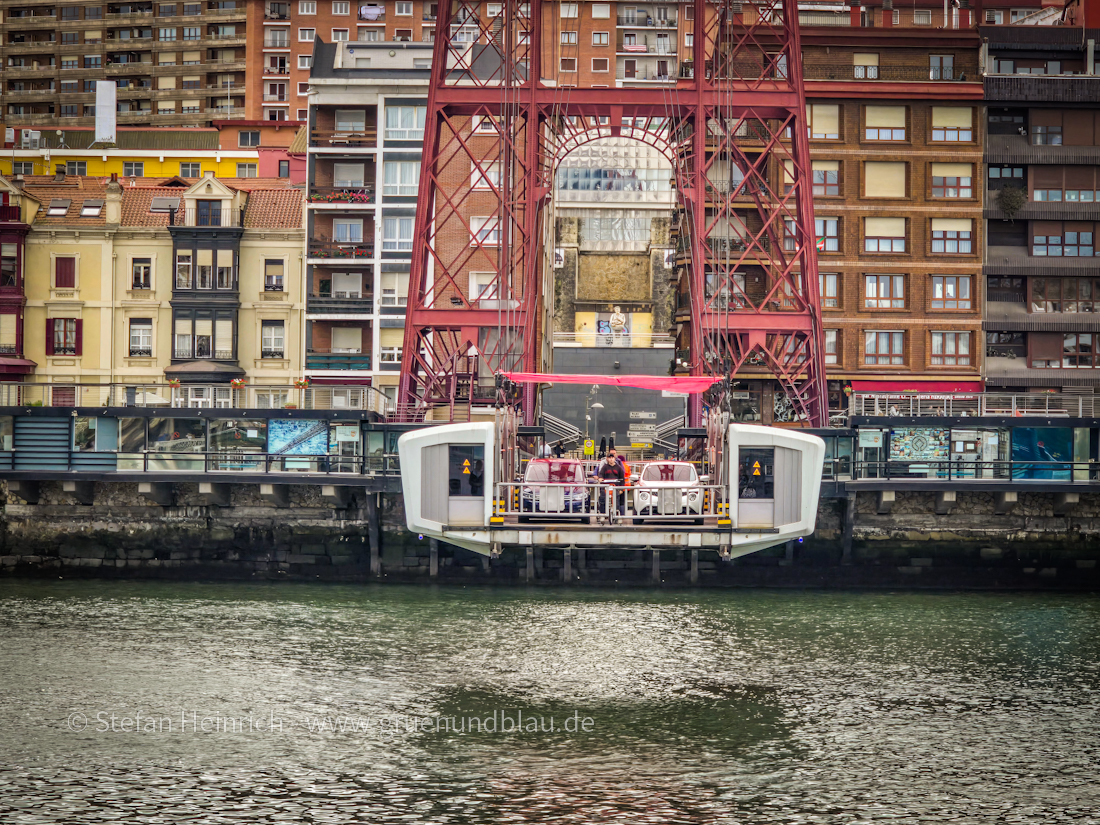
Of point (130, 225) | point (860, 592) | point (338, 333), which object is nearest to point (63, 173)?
point (130, 225)

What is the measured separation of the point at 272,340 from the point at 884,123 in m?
30.5

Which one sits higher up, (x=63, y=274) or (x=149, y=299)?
(x=63, y=274)

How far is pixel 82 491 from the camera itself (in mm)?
49688

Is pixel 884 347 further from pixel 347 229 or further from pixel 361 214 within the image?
pixel 347 229

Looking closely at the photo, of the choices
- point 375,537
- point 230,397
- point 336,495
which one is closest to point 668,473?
point 375,537

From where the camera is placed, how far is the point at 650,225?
9431 cm

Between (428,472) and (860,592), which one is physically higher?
(428,472)

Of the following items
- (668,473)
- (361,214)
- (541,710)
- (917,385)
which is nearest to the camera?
(541,710)

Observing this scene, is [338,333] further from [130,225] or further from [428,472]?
[428,472]

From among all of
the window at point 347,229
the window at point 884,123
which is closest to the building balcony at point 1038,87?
the window at point 884,123

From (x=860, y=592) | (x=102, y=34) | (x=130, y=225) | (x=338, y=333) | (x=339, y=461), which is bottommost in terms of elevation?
(x=860, y=592)

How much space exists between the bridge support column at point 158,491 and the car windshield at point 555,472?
17.4m

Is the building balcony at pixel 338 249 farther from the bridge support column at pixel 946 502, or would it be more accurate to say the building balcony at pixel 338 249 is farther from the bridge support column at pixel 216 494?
the bridge support column at pixel 946 502

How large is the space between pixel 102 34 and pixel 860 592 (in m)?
93.8
